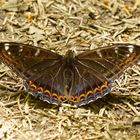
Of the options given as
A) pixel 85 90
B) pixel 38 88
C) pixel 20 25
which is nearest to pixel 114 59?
pixel 85 90

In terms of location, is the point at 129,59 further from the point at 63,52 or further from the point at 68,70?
the point at 63,52

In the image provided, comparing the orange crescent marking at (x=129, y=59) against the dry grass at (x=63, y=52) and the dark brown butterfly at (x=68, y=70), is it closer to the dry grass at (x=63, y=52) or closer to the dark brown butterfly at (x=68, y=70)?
the dark brown butterfly at (x=68, y=70)

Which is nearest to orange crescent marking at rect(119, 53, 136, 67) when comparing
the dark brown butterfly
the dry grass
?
the dark brown butterfly

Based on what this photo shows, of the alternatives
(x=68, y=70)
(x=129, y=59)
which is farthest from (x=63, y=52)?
(x=129, y=59)

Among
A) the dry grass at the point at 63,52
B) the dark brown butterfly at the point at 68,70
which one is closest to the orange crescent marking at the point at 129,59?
the dark brown butterfly at the point at 68,70

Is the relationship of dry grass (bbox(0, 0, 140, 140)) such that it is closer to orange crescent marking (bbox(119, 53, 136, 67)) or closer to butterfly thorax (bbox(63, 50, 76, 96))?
butterfly thorax (bbox(63, 50, 76, 96))

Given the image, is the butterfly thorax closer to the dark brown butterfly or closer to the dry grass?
the dark brown butterfly

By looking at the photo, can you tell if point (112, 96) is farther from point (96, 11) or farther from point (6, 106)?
point (96, 11)
